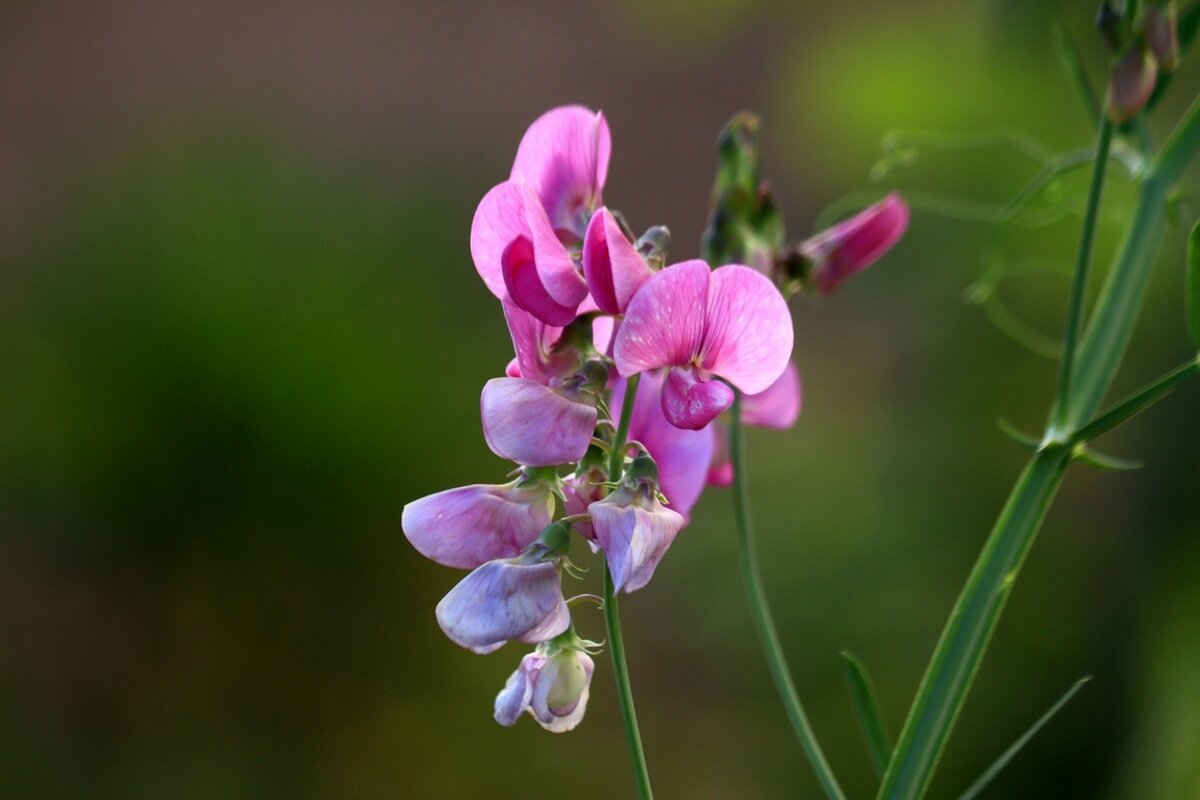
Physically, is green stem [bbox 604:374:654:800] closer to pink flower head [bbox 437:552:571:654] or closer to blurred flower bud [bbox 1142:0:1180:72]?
pink flower head [bbox 437:552:571:654]

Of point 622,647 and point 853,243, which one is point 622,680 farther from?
point 853,243

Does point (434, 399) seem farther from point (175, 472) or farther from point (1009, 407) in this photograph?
point (1009, 407)

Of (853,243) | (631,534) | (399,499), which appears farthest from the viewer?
(399,499)

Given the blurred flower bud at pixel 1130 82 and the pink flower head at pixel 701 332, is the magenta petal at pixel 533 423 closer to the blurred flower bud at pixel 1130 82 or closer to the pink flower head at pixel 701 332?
the pink flower head at pixel 701 332

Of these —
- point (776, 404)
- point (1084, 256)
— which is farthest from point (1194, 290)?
point (776, 404)

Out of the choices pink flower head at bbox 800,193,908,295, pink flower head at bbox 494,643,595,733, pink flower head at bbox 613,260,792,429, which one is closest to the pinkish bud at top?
pink flower head at bbox 613,260,792,429

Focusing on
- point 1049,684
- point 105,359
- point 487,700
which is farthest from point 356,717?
point 1049,684
